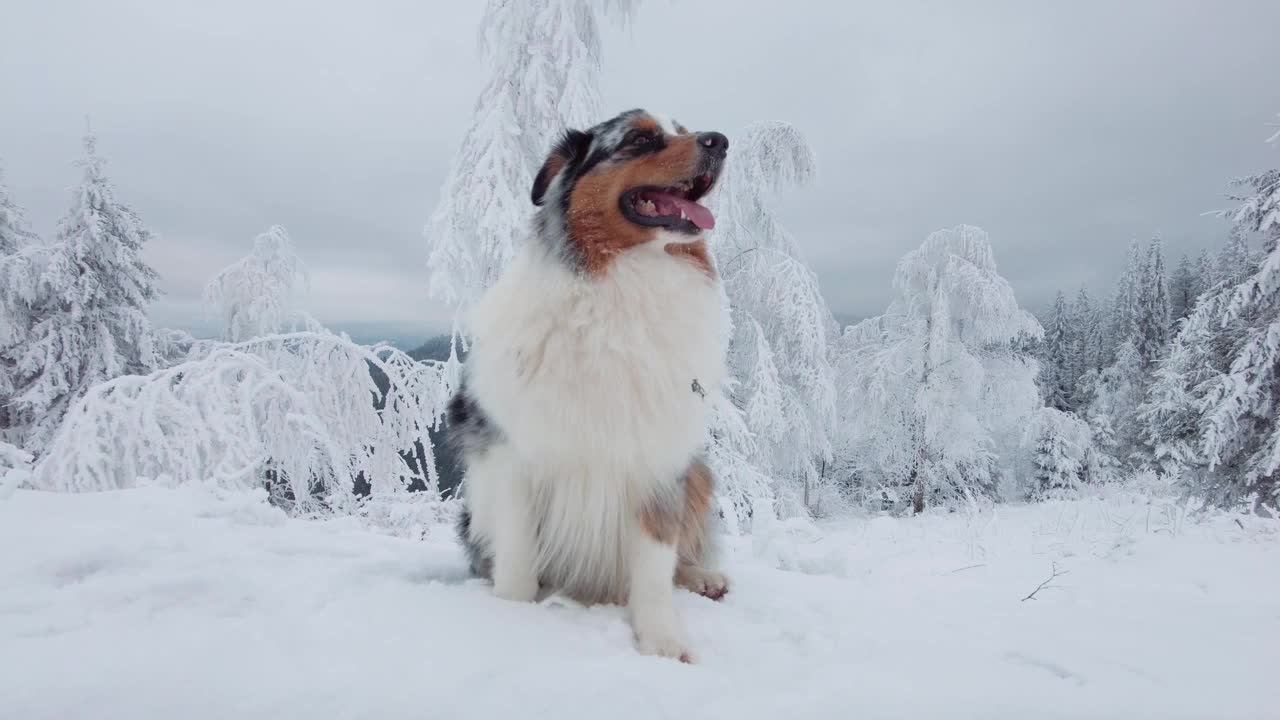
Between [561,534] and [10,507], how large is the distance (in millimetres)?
2157

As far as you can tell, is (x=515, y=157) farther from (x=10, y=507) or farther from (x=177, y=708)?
(x=177, y=708)

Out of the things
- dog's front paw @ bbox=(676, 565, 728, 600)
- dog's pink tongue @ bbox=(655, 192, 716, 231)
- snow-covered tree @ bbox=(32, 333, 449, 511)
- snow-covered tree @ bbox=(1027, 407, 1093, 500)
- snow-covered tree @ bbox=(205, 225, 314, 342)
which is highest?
snow-covered tree @ bbox=(205, 225, 314, 342)

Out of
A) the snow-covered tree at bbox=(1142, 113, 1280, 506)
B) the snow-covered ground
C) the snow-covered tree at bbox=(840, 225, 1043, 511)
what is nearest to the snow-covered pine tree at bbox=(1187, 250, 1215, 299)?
the snow-covered tree at bbox=(840, 225, 1043, 511)

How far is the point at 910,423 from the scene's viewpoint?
17.4 m

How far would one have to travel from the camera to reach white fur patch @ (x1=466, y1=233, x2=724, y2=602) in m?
2.30

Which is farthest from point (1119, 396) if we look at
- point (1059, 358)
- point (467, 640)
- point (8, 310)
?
point (8, 310)

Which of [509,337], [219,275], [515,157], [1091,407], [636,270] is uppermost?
[515,157]

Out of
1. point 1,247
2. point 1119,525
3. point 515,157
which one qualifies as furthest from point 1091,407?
point 1,247

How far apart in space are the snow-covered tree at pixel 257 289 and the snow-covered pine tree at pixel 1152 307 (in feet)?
127

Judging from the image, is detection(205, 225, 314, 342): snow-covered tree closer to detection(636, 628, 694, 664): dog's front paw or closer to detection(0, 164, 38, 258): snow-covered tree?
detection(0, 164, 38, 258): snow-covered tree

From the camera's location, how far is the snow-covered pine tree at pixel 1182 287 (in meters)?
34.4

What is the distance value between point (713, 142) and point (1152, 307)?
41.0 meters

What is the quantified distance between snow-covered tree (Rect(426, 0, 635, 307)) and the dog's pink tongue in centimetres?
478

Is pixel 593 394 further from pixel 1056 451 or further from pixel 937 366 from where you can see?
pixel 1056 451
